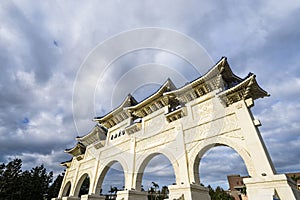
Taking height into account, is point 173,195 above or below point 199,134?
below

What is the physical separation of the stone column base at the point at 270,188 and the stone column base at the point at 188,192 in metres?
2.10

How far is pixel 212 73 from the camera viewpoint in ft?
27.6

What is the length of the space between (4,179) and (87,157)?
51.4ft

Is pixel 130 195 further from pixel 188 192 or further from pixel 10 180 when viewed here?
pixel 10 180

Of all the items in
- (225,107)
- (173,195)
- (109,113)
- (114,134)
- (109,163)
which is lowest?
(173,195)

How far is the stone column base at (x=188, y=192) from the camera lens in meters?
7.05

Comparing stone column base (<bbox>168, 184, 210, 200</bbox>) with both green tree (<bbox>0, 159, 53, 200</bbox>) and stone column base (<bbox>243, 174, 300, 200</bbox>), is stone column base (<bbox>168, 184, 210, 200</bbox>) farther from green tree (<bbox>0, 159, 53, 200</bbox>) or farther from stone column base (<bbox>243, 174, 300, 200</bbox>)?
green tree (<bbox>0, 159, 53, 200</bbox>)

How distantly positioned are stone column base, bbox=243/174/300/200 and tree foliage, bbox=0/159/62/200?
27.4 metres

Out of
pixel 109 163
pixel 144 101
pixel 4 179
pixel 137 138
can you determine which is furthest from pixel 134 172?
pixel 4 179

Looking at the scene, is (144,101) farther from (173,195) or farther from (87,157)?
(87,157)

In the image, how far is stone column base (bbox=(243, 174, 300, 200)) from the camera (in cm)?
532

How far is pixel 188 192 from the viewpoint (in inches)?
277

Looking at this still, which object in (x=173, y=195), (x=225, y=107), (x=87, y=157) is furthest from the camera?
(x=87, y=157)

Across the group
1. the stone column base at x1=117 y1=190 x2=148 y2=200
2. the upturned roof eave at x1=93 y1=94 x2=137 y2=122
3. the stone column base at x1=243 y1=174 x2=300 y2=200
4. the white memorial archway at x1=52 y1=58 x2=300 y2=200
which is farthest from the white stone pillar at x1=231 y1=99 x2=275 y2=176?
the upturned roof eave at x1=93 y1=94 x2=137 y2=122
